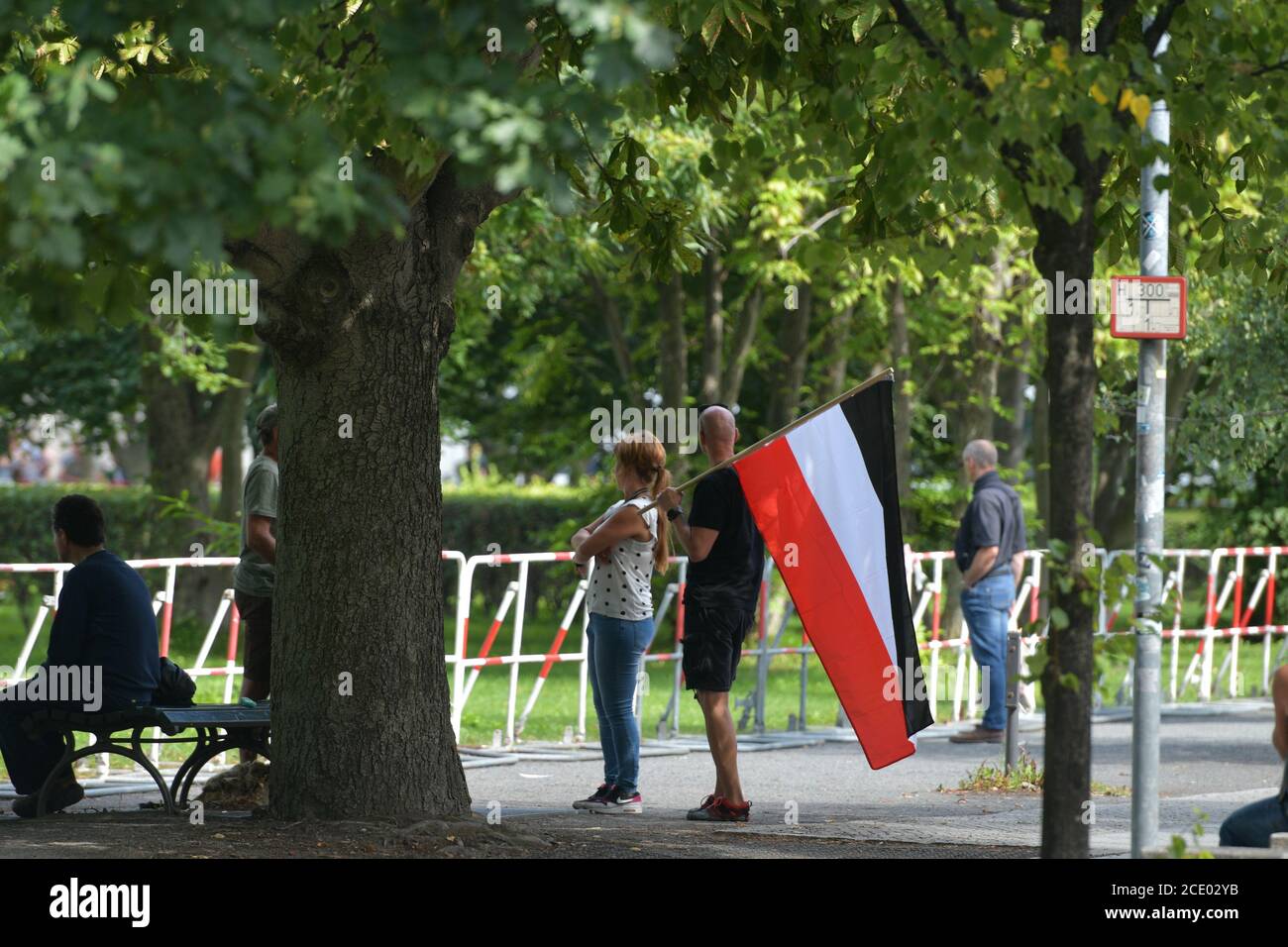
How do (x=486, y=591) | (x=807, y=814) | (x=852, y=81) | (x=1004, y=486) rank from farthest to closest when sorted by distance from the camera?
1. (x=486, y=591)
2. (x=1004, y=486)
3. (x=807, y=814)
4. (x=852, y=81)

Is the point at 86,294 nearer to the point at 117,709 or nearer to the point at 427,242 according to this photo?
the point at 427,242

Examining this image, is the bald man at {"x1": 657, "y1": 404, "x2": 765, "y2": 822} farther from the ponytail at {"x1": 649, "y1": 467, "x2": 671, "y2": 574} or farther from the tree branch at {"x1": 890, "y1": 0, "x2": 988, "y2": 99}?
the tree branch at {"x1": 890, "y1": 0, "x2": 988, "y2": 99}

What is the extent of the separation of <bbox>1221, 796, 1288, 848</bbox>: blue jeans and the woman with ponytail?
378 cm

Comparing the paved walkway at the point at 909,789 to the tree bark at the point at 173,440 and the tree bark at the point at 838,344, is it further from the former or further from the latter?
the tree bark at the point at 173,440

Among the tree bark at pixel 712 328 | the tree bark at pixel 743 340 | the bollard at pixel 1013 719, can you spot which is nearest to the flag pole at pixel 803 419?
the bollard at pixel 1013 719

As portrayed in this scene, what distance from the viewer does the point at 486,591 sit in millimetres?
31859

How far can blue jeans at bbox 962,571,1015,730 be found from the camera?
572 inches

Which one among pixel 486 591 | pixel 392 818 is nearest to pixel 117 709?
pixel 392 818

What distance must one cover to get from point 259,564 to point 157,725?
144 cm

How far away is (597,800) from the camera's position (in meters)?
10.3

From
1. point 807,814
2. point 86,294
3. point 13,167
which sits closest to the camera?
point 13,167

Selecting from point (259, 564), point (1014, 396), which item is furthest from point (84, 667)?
point (1014, 396)

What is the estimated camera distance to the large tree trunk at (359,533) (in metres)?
8.55

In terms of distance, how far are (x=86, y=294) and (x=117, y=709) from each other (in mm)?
4016
